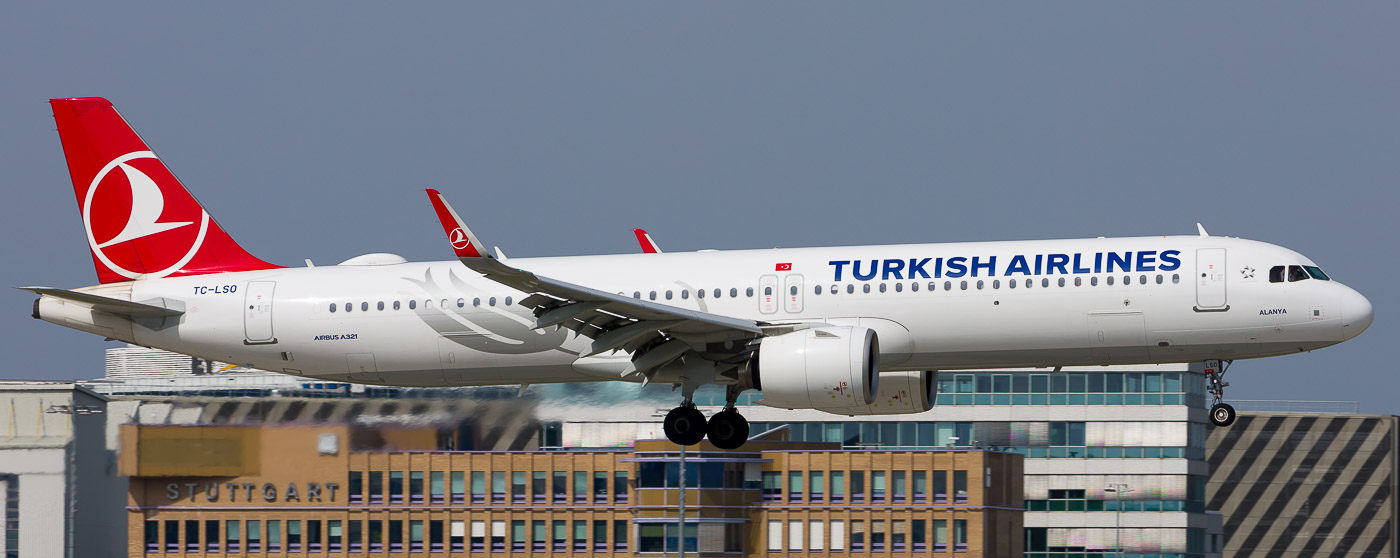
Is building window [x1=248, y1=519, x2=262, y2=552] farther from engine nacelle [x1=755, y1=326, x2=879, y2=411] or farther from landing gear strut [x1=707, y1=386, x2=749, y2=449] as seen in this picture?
engine nacelle [x1=755, y1=326, x2=879, y2=411]

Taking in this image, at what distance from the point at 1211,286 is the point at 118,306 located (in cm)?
2179

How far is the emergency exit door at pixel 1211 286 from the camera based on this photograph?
3384 centimetres

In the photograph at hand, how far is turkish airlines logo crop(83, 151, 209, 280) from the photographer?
39.7 metres

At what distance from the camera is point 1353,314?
110 feet

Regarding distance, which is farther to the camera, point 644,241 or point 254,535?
point 254,535

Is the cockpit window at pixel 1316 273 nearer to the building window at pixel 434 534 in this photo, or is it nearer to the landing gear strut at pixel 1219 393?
the landing gear strut at pixel 1219 393

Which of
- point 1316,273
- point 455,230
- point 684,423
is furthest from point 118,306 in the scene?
point 1316,273

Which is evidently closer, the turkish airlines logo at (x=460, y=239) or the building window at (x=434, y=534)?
the turkish airlines logo at (x=460, y=239)

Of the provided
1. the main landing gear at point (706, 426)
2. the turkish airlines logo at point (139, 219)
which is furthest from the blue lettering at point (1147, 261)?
the turkish airlines logo at point (139, 219)

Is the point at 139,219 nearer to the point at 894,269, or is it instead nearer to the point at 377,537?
the point at 894,269

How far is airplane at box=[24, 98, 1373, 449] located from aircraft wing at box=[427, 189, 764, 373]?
2.1 inches

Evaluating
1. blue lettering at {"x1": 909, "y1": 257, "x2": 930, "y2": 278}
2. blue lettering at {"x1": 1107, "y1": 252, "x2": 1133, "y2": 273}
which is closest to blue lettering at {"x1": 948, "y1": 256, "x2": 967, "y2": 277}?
blue lettering at {"x1": 909, "y1": 257, "x2": 930, "y2": 278}

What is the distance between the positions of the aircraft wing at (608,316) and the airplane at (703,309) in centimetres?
5

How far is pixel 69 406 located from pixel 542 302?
1416 inches
